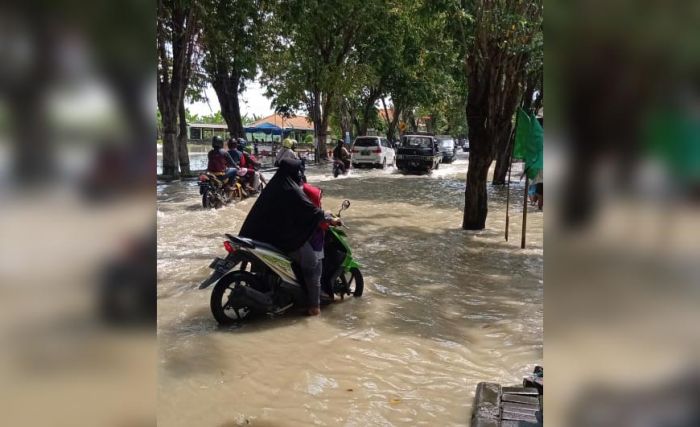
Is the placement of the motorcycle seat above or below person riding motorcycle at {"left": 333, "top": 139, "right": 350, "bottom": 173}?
below

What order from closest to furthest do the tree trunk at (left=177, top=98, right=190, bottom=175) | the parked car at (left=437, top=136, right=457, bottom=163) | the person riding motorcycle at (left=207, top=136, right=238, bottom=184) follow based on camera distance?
the person riding motorcycle at (left=207, top=136, right=238, bottom=184)
the tree trunk at (left=177, top=98, right=190, bottom=175)
the parked car at (left=437, top=136, right=457, bottom=163)

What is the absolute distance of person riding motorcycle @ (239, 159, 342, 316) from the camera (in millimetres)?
4918

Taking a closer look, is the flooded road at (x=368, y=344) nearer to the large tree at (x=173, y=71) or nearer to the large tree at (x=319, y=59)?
the large tree at (x=173, y=71)

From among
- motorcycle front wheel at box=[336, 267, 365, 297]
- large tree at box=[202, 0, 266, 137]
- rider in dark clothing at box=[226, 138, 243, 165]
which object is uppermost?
large tree at box=[202, 0, 266, 137]

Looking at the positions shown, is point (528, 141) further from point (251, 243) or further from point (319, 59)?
point (319, 59)

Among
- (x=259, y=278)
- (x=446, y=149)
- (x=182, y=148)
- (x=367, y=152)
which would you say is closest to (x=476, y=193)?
(x=259, y=278)

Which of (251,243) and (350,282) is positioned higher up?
(251,243)

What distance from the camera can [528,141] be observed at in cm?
796

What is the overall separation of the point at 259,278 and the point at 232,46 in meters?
9.89

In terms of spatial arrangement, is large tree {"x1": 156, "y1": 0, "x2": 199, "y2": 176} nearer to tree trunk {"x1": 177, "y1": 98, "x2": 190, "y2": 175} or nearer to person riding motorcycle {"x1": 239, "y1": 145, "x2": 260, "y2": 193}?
tree trunk {"x1": 177, "y1": 98, "x2": 190, "y2": 175}

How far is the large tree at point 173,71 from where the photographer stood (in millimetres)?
15408

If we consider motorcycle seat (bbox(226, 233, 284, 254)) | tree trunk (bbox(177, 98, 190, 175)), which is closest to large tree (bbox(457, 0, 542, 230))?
motorcycle seat (bbox(226, 233, 284, 254))

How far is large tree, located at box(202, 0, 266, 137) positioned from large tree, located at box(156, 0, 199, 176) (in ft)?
2.13

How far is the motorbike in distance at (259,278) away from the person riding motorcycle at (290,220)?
0.12 metres
